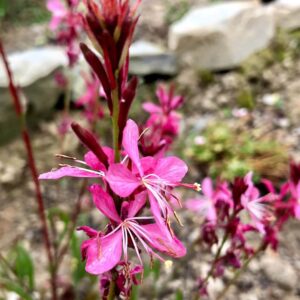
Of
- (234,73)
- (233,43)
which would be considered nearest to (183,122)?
(234,73)

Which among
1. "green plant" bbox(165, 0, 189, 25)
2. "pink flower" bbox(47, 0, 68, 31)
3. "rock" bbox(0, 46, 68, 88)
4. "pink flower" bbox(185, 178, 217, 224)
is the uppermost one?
"pink flower" bbox(47, 0, 68, 31)

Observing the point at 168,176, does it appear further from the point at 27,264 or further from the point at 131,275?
the point at 27,264

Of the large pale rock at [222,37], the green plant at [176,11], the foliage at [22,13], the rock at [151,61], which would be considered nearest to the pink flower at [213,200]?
the rock at [151,61]

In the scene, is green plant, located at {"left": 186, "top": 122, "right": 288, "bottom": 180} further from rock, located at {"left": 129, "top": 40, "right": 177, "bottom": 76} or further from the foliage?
the foliage

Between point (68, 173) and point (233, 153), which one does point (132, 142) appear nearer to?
point (68, 173)

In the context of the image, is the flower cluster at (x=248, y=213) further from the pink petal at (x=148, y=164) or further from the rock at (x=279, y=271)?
the rock at (x=279, y=271)

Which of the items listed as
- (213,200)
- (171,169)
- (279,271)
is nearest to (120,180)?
(171,169)

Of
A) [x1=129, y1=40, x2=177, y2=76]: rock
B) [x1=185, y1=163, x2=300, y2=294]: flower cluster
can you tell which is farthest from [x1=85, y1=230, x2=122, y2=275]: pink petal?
[x1=129, y1=40, x2=177, y2=76]: rock
